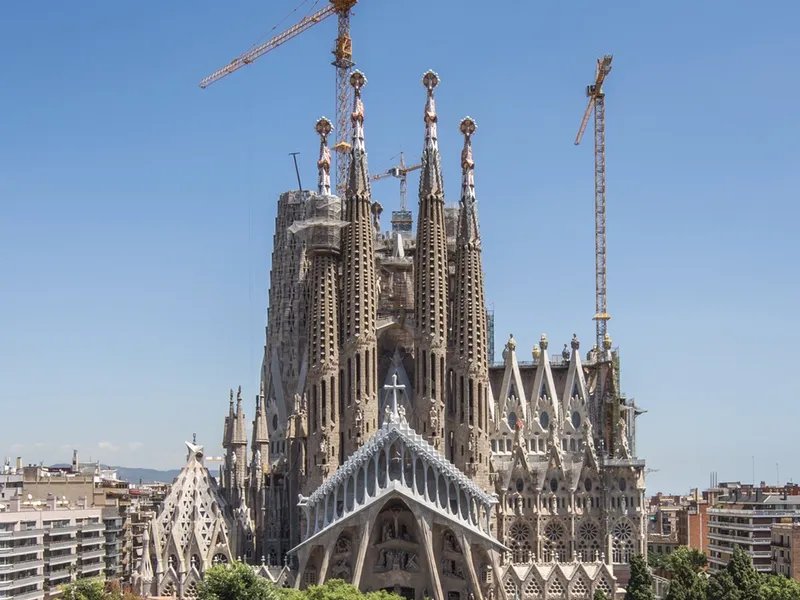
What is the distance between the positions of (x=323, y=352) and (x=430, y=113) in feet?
60.5

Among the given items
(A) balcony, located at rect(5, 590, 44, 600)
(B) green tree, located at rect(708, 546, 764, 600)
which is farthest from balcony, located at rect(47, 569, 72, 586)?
(B) green tree, located at rect(708, 546, 764, 600)

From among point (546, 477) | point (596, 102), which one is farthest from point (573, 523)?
point (596, 102)

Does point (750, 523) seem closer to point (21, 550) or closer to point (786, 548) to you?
point (786, 548)

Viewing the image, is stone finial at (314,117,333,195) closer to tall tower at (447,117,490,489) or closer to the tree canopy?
tall tower at (447,117,490,489)

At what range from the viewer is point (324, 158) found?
3688 inches

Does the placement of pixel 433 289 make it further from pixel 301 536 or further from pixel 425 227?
pixel 301 536

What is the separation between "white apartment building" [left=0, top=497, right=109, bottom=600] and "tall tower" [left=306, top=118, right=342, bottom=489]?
50.3 feet

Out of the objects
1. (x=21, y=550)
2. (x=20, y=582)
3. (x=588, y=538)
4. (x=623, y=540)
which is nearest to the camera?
(x=20, y=582)

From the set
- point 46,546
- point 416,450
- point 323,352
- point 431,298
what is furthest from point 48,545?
point 431,298

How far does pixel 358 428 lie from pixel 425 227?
1441 cm

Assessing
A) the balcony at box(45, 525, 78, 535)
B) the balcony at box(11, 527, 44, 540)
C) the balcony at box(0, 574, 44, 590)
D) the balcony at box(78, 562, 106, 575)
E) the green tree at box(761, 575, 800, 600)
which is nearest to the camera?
the balcony at box(0, 574, 44, 590)

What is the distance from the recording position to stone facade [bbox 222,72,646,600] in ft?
253

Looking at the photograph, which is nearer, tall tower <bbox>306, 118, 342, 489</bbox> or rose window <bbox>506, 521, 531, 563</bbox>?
tall tower <bbox>306, 118, 342, 489</bbox>

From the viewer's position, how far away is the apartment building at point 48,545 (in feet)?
228
